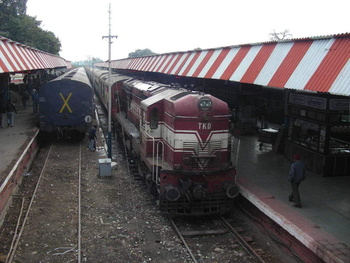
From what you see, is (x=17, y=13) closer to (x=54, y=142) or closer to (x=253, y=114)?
(x=54, y=142)

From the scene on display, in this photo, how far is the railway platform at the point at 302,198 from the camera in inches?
269

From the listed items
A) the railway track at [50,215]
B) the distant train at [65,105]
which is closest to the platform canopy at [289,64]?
the distant train at [65,105]

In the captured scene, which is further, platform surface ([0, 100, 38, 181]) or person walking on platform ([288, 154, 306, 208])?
platform surface ([0, 100, 38, 181])

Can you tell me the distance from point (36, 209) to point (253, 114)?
1248 cm

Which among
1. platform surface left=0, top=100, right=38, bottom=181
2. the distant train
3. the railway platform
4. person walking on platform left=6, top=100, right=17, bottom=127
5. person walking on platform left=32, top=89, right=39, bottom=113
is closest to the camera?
the railway platform

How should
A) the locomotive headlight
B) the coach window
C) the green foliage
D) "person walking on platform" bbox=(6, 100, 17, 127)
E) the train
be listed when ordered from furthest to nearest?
the green foliage, "person walking on platform" bbox=(6, 100, 17, 127), the coach window, the locomotive headlight, the train

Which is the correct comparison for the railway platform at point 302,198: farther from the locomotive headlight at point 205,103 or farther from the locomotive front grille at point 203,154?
the locomotive headlight at point 205,103

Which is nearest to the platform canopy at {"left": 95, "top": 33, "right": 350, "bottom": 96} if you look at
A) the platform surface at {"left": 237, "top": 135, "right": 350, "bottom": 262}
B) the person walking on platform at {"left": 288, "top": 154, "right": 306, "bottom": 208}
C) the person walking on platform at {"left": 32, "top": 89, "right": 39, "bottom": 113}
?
the person walking on platform at {"left": 288, "top": 154, "right": 306, "bottom": 208}

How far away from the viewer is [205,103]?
30.6 ft

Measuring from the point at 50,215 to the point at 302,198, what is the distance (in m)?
7.23

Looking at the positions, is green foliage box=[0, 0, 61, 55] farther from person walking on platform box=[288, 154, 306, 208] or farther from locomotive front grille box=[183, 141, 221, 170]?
person walking on platform box=[288, 154, 306, 208]

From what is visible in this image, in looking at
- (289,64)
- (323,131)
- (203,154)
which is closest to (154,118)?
(203,154)

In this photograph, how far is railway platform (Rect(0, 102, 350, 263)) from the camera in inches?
269

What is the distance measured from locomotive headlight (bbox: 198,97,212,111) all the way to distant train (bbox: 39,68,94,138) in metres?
9.73
